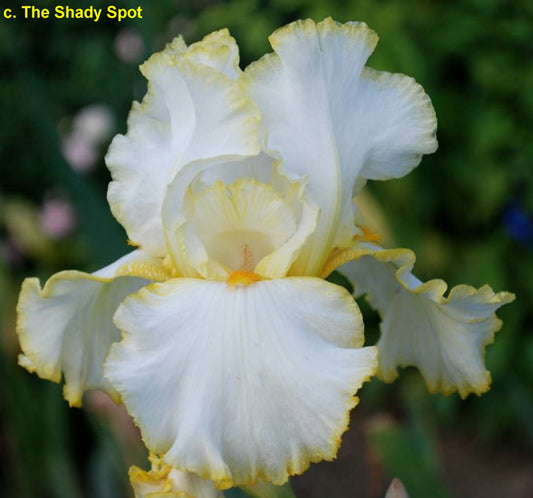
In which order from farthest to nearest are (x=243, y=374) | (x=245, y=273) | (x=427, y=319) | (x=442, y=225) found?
(x=442, y=225), (x=427, y=319), (x=245, y=273), (x=243, y=374)

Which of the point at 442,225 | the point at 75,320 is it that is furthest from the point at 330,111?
the point at 442,225

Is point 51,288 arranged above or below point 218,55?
below

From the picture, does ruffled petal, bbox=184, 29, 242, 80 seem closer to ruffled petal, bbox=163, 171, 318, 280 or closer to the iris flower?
the iris flower

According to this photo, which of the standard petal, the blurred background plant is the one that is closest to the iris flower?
the standard petal

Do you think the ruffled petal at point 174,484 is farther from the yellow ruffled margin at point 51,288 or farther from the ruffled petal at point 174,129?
the ruffled petal at point 174,129

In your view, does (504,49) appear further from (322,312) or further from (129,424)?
(322,312)

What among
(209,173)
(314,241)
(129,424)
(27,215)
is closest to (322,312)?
(314,241)

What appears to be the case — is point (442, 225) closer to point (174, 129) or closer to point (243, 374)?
point (174, 129)
